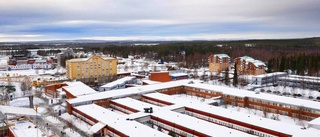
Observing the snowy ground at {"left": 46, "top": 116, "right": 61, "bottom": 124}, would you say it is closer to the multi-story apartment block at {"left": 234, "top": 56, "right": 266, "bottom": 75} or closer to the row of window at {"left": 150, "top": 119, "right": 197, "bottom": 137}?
the row of window at {"left": 150, "top": 119, "right": 197, "bottom": 137}

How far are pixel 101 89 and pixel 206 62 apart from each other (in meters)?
20.2

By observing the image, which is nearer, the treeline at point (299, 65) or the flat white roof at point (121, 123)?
the flat white roof at point (121, 123)

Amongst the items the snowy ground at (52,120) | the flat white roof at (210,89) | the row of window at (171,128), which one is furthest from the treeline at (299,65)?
the snowy ground at (52,120)

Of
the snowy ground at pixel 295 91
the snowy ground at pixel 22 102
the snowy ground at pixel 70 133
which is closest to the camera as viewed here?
the snowy ground at pixel 70 133

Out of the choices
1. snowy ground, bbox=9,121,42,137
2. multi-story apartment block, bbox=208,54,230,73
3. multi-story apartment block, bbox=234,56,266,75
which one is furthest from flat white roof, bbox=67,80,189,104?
multi-story apartment block, bbox=208,54,230,73

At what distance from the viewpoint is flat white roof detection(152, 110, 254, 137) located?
9094 mm

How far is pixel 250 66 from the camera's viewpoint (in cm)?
2523

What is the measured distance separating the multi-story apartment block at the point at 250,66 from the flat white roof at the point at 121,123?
648 inches

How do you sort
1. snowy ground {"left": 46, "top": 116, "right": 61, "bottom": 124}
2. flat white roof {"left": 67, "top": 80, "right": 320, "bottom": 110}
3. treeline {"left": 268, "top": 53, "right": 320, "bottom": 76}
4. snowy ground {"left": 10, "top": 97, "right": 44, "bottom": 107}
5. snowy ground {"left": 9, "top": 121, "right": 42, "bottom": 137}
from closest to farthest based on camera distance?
snowy ground {"left": 9, "top": 121, "right": 42, "bottom": 137}, snowy ground {"left": 46, "top": 116, "right": 61, "bottom": 124}, flat white roof {"left": 67, "top": 80, "right": 320, "bottom": 110}, snowy ground {"left": 10, "top": 97, "right": 44, "bottom": 107}, treeline {"left": 268, "top": 53, "right": 320, "bottom": 76}

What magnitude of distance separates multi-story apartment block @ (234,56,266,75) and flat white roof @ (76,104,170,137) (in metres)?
16.5

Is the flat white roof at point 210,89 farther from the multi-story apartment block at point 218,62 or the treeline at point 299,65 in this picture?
the treeline at point 299,65

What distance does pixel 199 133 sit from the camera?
9.43 meters

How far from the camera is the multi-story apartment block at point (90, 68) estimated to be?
2459 centimetres

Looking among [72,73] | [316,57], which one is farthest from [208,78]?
[72,73]
